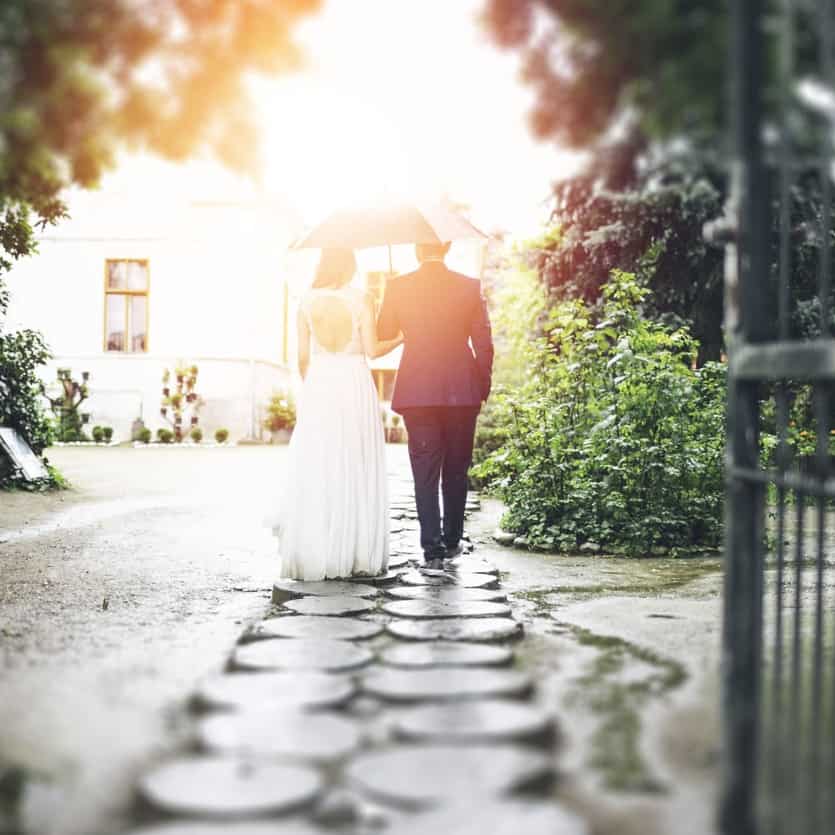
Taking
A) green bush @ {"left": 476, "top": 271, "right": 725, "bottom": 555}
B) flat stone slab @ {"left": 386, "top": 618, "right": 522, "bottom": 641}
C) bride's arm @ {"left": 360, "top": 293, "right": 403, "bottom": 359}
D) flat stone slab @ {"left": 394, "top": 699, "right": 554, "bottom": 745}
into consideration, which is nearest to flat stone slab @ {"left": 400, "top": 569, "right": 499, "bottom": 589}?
flat stone slab @ {"left": 386, "top": 618, "right": 522, "bottom": 641}

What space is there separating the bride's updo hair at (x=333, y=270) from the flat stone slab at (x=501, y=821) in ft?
11.9

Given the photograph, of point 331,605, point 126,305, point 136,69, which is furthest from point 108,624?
point 126,305

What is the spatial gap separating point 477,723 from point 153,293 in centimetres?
2347

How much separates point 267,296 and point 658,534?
2112 centimetres

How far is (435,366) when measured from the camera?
5.67 meters

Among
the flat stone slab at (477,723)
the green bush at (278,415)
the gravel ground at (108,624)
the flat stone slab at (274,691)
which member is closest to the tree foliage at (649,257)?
the gravel ground at (108,624)

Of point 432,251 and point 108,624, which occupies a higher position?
point 432,251

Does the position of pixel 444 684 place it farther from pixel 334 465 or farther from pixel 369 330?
pixel 369 330

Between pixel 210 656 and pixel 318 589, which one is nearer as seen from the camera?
pixel 210 656

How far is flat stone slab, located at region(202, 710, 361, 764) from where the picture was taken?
8.26 feet

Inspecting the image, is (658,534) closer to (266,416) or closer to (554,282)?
(554,282)

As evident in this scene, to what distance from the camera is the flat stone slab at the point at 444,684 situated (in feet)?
9.92

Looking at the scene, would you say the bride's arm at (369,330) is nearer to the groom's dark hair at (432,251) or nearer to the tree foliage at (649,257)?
the groom's dark hair at (432,251)

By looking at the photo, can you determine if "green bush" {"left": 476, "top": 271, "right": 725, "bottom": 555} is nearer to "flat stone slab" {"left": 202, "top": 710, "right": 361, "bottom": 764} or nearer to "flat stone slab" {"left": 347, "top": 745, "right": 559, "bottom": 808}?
"flat stone slab" {"left": 202, "top": 710, "right": 361, "bottom": 764}
